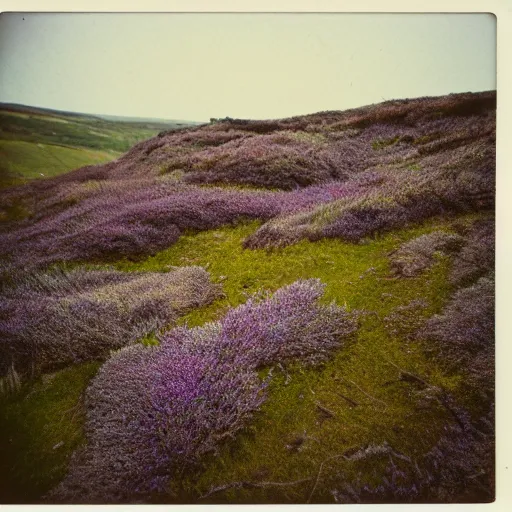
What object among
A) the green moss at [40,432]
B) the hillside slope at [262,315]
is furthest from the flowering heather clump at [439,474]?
the green moss at [40,432]

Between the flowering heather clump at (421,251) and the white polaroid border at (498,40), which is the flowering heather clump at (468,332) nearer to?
the white polaroid border at (498,40)

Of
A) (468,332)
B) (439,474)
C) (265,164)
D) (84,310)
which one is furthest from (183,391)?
(265,164)

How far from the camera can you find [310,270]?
11.1 feet

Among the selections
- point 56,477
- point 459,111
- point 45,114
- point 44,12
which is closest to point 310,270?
point 459,111

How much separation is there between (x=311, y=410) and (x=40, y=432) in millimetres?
1709

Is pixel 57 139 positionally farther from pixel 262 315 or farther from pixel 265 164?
pixel 262 315

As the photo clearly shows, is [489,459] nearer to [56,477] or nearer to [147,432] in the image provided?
→ [147,432]

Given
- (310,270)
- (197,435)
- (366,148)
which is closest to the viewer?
(197,435)

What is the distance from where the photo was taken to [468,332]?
9.96 ft

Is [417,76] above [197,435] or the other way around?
above

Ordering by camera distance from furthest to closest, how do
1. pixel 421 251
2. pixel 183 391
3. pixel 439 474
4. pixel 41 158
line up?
pixel 41 158
pixel 421 251
pixel 183 391
pixel 439 474

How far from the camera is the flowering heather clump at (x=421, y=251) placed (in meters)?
3.26

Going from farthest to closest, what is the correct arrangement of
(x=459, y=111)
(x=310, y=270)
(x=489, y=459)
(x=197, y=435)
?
(x=459, y=111)
(x=310, y=270)
(x=489, y=459)
(x=197, y=435)
